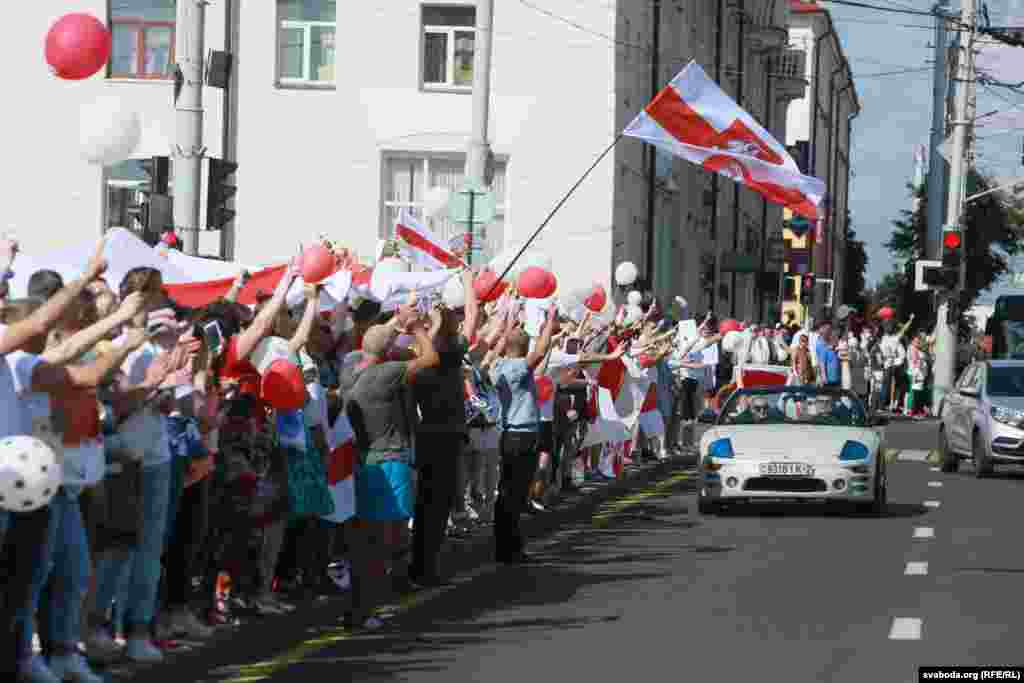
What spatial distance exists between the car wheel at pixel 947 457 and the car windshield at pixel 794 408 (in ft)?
21.9

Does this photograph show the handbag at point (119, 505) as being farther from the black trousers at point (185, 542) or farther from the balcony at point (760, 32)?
the balcony at point (760, 32)

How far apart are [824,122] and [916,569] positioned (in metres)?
90.3

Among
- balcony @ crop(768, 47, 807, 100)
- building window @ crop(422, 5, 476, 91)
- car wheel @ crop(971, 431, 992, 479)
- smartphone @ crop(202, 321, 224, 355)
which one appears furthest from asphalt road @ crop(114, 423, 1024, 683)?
balcony @ crop(768, 47, 807, 100)

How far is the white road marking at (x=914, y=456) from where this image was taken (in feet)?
98.3

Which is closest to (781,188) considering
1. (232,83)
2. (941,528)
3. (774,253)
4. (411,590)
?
(941,528)

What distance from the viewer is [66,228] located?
1480 inches

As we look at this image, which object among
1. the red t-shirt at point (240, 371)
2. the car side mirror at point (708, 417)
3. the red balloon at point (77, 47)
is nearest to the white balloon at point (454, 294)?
the red t-shirt at point (240, 371)

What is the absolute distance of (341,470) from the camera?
484 inches

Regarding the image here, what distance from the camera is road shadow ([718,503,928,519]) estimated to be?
20.2m

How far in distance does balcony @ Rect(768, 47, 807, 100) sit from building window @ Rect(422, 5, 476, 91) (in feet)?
113

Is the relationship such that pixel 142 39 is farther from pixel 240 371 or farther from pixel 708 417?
pixel 240 371

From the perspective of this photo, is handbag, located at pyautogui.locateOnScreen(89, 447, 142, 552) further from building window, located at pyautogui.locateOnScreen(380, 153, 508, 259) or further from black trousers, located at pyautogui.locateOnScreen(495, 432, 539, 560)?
building window, located at pyautogui.locateOnScreen(380, 153, 508, 259)

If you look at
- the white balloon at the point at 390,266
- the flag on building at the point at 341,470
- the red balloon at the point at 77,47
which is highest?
the red balloon at the point at 77,47

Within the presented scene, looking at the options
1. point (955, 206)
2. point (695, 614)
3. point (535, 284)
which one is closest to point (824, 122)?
A: point (955, 206)
